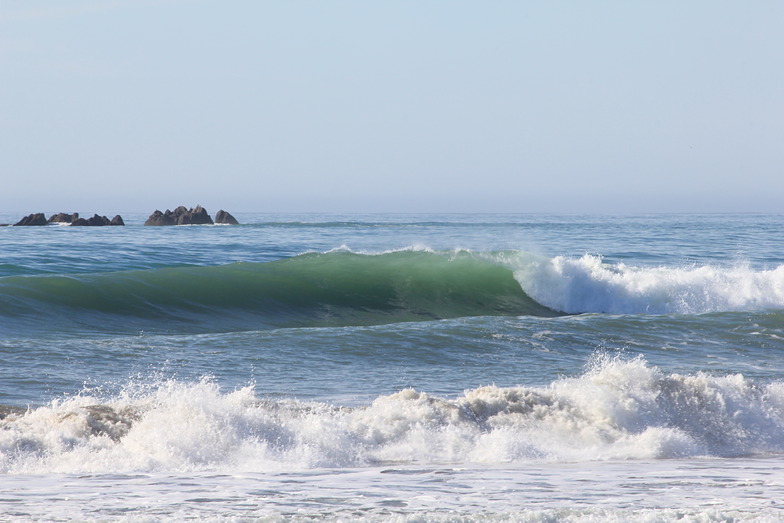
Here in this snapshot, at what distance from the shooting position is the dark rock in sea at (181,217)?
2122 inches

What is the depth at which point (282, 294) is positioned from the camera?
16.8 meters

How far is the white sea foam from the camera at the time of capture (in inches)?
740

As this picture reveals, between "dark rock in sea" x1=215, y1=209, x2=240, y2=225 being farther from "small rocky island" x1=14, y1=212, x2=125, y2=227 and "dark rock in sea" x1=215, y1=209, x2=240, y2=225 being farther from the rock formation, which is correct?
the rock formation

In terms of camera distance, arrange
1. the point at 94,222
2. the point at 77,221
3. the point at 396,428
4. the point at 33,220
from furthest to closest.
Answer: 1. the point at 33,220
2. the point at 77,221
3. the point at 94,222
4. the point at 396,428

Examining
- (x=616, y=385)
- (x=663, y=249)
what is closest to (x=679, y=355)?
(x=616, y=385)

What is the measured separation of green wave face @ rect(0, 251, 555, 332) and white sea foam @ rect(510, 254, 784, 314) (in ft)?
2.14

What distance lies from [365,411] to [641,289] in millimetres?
13943

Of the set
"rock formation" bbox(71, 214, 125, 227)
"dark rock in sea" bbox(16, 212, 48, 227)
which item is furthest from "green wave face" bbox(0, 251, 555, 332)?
"dark rock in sea" bbox(16, 212, 48, 227)

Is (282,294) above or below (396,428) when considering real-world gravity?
above

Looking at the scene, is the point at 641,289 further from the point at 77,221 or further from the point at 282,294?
the point at 77,221

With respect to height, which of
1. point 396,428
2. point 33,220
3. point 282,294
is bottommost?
point 396,428

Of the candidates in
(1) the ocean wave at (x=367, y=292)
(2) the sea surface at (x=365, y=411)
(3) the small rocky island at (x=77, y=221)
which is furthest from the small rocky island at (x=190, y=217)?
(2) the sea surface at (x=365, y=411)

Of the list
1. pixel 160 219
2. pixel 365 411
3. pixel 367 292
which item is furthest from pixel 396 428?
pixel 160 219

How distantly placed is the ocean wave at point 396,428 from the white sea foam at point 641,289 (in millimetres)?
11017
